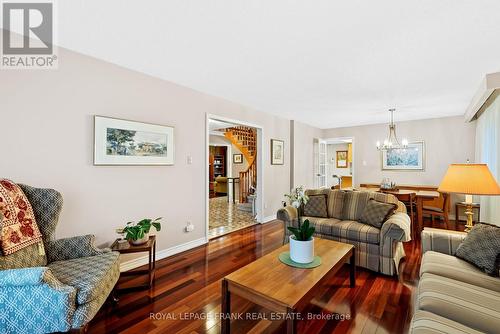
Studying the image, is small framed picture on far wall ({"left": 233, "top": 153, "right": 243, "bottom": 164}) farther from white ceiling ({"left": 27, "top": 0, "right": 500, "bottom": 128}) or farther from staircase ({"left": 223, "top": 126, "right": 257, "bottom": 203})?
white ceiling ({"left": 27, "top": 0, "right": 500, "bottom": 128})

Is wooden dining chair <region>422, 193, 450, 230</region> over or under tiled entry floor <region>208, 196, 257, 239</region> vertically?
over

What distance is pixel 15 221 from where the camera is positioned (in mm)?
1635

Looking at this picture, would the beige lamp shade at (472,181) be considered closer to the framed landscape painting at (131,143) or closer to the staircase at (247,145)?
the framed landscape painting at (131,143)

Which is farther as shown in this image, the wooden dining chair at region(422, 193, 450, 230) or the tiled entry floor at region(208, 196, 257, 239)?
the tiled entry floor at region(208, 196, 257, 239)

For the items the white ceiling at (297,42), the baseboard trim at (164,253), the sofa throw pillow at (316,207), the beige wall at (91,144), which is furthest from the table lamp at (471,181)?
the baseboard trim at (164,253)

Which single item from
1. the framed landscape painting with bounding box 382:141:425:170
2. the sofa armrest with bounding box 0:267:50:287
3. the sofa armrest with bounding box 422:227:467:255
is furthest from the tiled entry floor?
the framed landscape painting with bounding box 382:141:425:170

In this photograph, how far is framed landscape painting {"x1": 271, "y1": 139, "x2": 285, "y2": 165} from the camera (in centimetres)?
493

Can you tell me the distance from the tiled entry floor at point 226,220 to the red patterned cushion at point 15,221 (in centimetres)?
241

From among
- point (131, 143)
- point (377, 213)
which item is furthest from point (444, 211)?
point (131, 143)

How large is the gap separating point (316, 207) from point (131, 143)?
2.66m

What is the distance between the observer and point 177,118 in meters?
3.14

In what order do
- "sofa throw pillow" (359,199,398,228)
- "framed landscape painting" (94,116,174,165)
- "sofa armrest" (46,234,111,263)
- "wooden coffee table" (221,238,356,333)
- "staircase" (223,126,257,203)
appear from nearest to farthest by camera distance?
"wooden coffee table" (221,238,356,333), "sofa armrest" (46,234,111,263), "framed landscape painting" (94,116,174,165), "sofa throw pillow" (359,199,398,228), "staircase" (223,126,257,203)

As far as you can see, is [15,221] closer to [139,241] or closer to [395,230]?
[139,241]

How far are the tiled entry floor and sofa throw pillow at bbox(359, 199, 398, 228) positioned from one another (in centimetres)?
235
